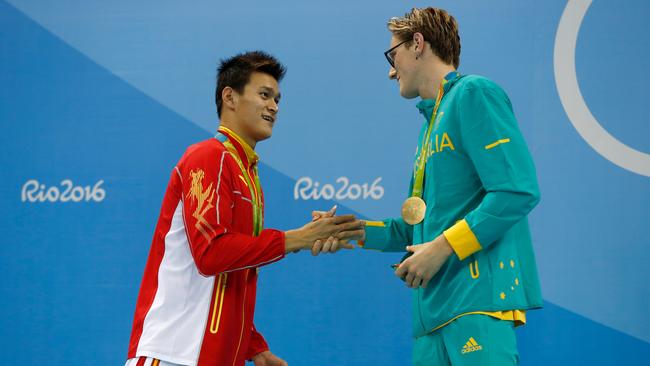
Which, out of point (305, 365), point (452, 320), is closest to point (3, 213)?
point (305, 365)

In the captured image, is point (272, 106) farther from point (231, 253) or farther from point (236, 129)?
point (231, 253)

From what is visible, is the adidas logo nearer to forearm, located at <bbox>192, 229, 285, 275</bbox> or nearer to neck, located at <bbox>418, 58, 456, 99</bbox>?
forearm, located at <bbox>192, 229, 285, 275</bbox>

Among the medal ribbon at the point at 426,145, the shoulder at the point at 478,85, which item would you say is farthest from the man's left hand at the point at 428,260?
the shoulder at the point at 478,85

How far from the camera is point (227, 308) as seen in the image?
2.20 m

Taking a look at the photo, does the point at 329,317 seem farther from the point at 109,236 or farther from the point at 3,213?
the point at 3,213

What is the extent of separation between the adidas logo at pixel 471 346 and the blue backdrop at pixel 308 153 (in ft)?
4.47

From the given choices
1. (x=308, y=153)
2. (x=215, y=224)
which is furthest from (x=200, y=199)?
(x=308, y=153)

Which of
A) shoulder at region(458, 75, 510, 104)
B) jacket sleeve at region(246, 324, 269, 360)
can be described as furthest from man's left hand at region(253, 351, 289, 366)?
shoulder at region(458, 75, 510, 104)

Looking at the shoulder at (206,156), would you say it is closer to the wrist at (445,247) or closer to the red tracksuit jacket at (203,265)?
the red tracksuit jacket at (203,265)

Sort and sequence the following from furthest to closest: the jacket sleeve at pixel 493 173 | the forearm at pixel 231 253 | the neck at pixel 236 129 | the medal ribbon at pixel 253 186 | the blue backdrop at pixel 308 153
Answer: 1. the blue backdrop at pixel 308 153
2. the neck at pixel 236 129
3. the medal ribbon at pixel 253 186
4. the forearm at pixel 231 253
5. the jacket sleeve at pixel 493 173

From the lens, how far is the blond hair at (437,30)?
2254 millimetres

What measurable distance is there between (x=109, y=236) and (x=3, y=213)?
1.88ft

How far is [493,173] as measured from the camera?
6.21 ft

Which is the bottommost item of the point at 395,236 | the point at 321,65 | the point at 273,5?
the point at 395,236
